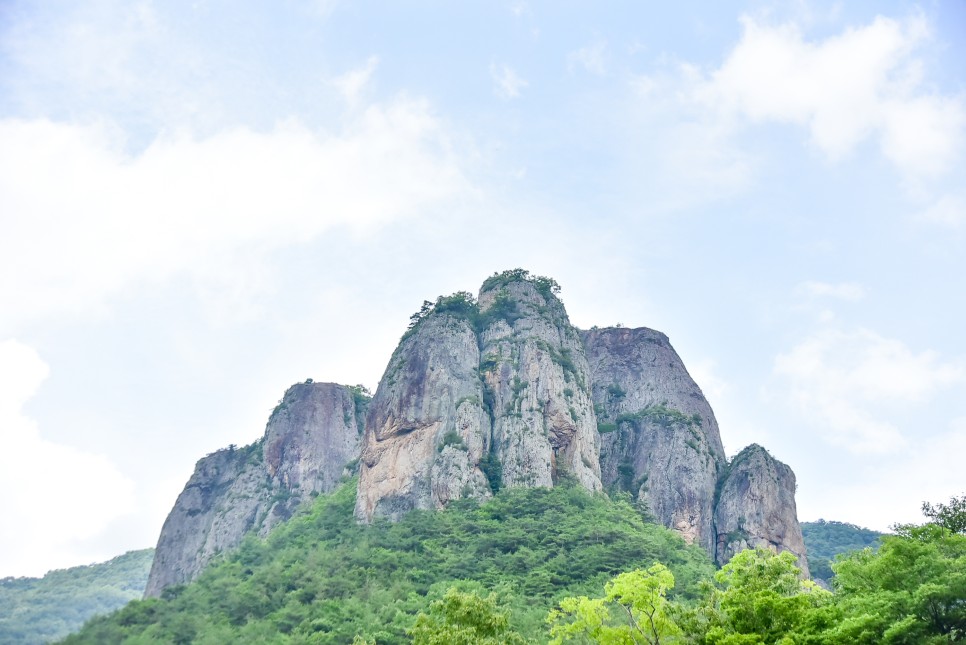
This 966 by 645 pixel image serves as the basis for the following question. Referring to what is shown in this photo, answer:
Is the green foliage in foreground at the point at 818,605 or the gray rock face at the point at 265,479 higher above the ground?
the gray rock face at the point at 265,479

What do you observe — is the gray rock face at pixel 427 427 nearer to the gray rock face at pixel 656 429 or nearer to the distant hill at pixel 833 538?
the gray rock face at pixel 656 429

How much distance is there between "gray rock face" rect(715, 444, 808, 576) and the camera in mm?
62594

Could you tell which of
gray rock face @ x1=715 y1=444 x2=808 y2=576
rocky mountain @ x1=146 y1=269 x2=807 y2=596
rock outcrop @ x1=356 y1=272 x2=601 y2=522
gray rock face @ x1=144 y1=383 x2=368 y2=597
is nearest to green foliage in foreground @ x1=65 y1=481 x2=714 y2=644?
rock outcrop @ x1=356 y1=272 x2=601 y2=522

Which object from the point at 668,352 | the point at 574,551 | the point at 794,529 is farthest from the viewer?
the point at 668,352

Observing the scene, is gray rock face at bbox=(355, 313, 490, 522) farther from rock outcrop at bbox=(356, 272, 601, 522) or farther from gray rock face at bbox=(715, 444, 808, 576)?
gray rock face at bbox=(715, 444, 808, 576)

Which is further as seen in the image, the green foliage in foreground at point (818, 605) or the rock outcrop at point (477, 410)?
the rock outcrop at point (477, 410)

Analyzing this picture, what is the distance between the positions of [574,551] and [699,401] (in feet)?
117

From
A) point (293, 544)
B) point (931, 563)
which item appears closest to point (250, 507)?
→ point (293, 544)

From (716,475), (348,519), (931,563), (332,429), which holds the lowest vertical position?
(931,563)

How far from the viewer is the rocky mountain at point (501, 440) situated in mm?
57094

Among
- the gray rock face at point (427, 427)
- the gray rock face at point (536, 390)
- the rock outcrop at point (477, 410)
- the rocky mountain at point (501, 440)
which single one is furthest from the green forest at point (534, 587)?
the rocky mountain at point (501, 440)

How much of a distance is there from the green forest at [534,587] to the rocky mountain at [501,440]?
3535 mm

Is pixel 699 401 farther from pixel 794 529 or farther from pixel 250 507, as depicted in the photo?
pixel 250 507

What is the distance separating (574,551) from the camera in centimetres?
4556
